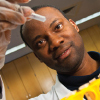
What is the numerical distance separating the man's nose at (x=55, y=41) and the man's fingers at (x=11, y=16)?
279 millimetres

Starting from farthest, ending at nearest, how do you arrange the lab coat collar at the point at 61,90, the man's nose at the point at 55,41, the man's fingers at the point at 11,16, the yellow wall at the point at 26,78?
the yellow wall at the point at 26,78 → the lab coat collar at the point at 61,90 → the man's nose at the point at 55,41 → the man's fingers at the point at 11,16

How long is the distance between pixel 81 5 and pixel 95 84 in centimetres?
133

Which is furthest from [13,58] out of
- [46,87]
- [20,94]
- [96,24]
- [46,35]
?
[96,24]

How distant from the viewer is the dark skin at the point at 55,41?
0.72 m

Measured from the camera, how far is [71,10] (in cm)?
154

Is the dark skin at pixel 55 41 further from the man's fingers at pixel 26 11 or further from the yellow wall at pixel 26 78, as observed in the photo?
the yellow wall at pixel 26 78

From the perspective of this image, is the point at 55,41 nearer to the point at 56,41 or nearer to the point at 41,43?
the point at 56,41

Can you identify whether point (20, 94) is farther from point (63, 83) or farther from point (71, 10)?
point (71, 10)

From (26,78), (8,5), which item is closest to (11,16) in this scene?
(8,5)

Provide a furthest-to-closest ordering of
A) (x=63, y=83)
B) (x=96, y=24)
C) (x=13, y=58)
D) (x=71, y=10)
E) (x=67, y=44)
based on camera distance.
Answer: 1. (x=96, y=24)
2. (x=13, y=58)
3. (x=71, y=10)
4. (x=63, y=83)
5. (x=67, y=44)

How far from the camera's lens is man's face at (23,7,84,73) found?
72 cm

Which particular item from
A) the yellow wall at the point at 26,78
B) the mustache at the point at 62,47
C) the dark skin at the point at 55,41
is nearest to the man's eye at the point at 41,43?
the dark skin at the point at 55,41

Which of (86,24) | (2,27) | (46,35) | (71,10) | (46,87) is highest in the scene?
(2,27)

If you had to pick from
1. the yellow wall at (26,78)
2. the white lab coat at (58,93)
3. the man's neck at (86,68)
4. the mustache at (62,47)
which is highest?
the mustache at (62,47)
